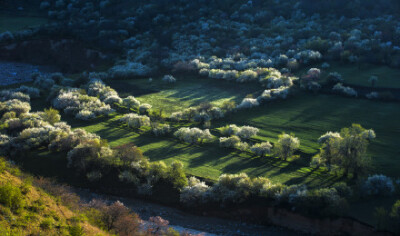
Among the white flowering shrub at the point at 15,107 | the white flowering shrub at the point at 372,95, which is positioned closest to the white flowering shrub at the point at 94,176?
the white flowering shrub at the point at 15,107

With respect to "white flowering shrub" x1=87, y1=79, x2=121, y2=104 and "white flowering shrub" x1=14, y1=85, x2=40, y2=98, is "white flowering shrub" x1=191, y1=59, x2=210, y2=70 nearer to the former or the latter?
"white flowering shrub" x1=87, y1=79, x2=121, y2=104

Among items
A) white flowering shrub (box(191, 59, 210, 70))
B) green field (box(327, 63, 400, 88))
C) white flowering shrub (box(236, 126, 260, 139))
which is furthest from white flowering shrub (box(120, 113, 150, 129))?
green field (box(327, 63, 400, 88))

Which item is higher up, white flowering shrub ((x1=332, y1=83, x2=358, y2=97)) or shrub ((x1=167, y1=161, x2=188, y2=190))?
white flowering shrub ((x1=332, y1=83, x2=358, y2=97))

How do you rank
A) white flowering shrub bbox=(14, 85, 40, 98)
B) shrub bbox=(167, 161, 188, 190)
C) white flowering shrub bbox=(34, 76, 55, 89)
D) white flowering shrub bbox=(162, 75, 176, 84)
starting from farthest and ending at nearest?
white flowering shrub bbox=(162, 75, 176, 84) → white flowering shrub bbox=(34, 76, 55, 89) → white flowering shrub bbox=(14, 85, 40, 98) → shrub bbox=(167, 161, 188, 190)

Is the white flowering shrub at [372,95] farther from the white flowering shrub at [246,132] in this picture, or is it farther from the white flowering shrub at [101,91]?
the white flowering shrub at [101,91]

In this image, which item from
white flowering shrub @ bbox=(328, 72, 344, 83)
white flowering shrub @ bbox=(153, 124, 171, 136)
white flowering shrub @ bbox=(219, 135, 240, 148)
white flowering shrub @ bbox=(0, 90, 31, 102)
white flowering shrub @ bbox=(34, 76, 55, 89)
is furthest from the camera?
white flowering shrub @ bbox=(34, 76, 55, 89)

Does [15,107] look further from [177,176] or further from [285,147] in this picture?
[285,147]
